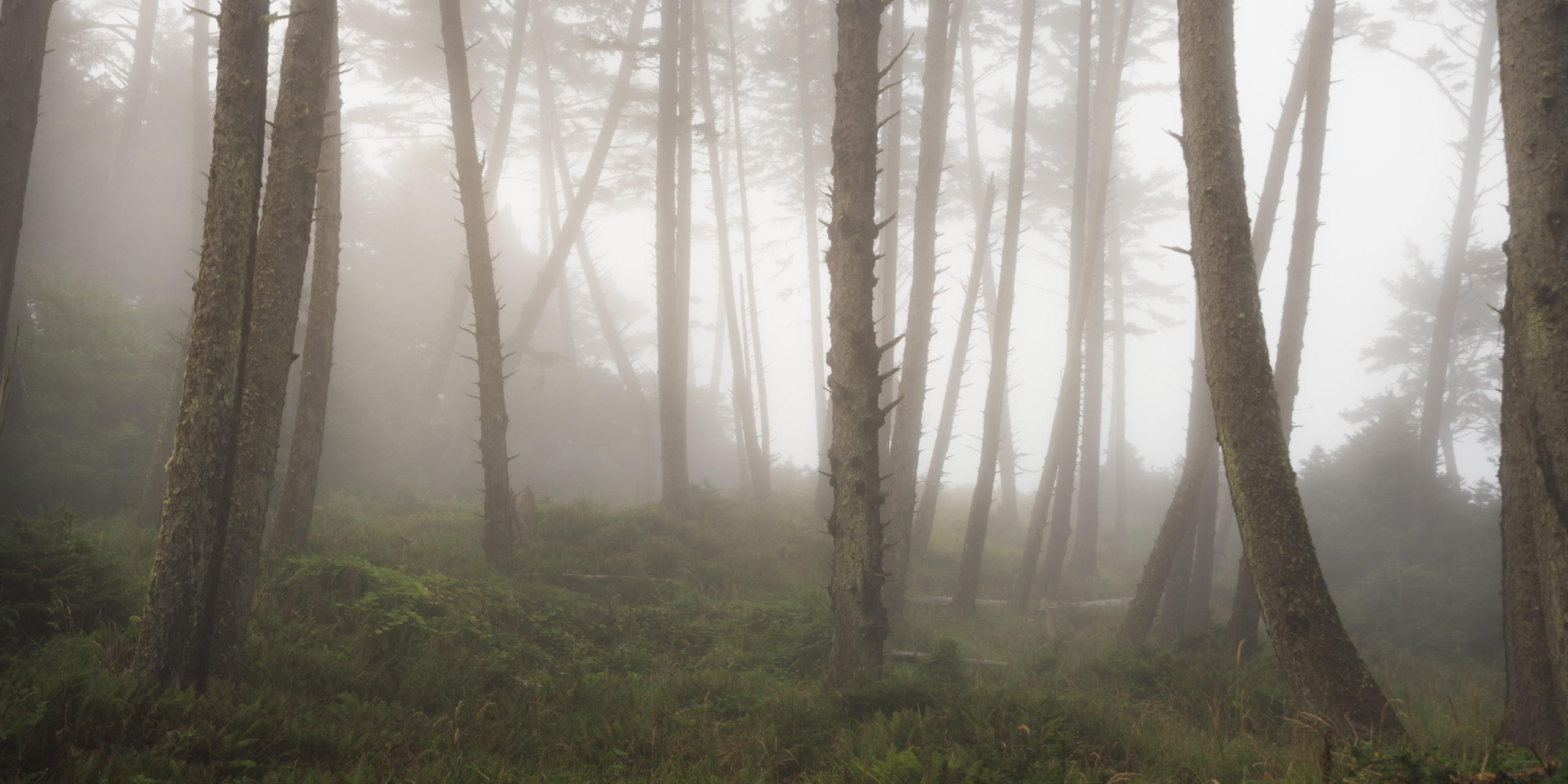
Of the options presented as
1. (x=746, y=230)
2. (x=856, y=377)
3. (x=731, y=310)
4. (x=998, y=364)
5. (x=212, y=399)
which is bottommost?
(x=212, y=399)

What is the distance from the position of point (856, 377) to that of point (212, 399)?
15.2 ft

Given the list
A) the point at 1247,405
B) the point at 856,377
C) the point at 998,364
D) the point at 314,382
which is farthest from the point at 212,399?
the point at 998,364

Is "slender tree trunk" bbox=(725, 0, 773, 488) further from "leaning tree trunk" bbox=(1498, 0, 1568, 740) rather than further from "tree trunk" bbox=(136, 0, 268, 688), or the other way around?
"leaning tree trunk" bbox=(1498, 0, 1568, 740)

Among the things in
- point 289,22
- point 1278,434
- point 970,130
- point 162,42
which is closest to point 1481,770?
point 1278,434

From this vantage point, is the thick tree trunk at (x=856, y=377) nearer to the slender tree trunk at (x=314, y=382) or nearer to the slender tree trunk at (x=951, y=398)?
the slender tree trunk at (x=314, y=382)

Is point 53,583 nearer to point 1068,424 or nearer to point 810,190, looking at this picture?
point 1068,424

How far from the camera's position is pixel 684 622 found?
27.5 ft

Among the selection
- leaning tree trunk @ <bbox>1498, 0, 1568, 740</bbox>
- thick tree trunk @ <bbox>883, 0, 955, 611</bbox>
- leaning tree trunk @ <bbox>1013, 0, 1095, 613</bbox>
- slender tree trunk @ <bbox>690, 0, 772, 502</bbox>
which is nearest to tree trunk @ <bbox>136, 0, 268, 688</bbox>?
thick tree trunk @ <bbox>883, 0, 955, 611</bbox>

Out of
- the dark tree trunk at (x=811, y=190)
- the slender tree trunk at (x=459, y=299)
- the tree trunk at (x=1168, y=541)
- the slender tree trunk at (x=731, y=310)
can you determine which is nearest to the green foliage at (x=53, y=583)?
the slender tree trunk at (x=459, y=299)

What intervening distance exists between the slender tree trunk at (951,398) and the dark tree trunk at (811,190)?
9.37 ft

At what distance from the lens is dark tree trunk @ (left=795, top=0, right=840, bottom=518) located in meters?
19.3

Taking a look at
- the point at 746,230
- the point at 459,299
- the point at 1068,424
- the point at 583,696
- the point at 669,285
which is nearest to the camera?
the point at 583,696

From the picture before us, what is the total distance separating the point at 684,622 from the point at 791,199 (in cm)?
1872

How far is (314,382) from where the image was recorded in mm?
8359
